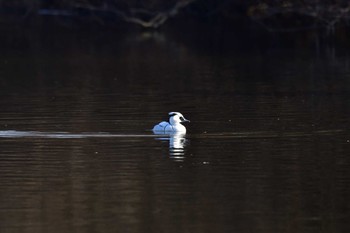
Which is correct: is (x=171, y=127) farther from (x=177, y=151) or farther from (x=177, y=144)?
(x=177, y=151)

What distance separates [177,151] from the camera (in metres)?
17.2

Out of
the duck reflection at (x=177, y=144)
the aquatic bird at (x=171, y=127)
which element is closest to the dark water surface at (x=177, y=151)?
the duck reflection at (x=177, y=144)

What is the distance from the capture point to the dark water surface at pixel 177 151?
1261 centimetres

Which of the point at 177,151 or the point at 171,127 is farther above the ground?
the point at 171,127

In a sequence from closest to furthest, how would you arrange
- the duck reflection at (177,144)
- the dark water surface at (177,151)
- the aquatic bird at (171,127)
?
the dark water surface at (177,151)
the duck reflection at (177,144)
the aquatic bird at (171,127)

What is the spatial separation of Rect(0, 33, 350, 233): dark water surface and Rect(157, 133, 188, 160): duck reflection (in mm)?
55

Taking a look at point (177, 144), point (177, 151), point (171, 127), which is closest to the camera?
point (177, 151)

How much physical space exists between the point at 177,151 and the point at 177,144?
82 centimetres

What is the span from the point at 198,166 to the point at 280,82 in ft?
43.3

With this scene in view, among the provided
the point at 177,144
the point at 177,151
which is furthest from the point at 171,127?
the point at 177,151

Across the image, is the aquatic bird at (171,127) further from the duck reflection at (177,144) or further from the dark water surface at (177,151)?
the dark water surface at (177,151)

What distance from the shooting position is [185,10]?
57.1 m

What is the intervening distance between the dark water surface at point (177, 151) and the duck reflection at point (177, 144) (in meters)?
0.06

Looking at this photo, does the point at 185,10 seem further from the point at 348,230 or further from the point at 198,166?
the point at 348,230
